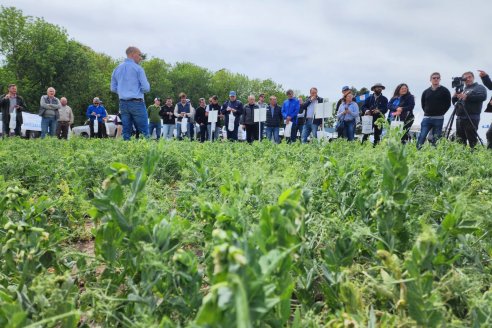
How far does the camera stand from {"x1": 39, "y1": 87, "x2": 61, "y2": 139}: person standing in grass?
1377cm

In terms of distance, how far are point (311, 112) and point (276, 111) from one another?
5.14 feet

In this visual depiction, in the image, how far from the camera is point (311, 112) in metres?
13.6

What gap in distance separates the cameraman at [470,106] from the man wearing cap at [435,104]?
0.32 m

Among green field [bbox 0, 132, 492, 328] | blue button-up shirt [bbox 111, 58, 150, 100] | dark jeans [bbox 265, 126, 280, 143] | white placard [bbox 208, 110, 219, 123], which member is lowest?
green field [bbox 0, 132, 492, 328]

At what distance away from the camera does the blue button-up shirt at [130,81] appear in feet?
28.2

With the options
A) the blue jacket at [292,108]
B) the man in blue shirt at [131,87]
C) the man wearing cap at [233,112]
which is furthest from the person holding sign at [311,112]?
the man in blue shirt at [131,87]

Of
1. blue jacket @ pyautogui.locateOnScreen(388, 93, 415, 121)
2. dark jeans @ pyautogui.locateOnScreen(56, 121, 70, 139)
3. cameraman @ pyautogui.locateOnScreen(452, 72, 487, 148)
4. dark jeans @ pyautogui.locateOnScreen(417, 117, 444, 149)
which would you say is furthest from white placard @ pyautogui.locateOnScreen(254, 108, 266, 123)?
dark jeans @ pyautogui.locateOnScreen(56, 121, 70, 139)

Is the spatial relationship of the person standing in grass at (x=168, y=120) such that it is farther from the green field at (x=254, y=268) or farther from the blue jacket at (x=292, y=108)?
the green field at (x=254, y=268)

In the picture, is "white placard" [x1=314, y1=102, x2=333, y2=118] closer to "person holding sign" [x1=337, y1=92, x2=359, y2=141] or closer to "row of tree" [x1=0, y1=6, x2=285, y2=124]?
"person holding sign" [x1=337, y1=92, x2=359, y2=141]

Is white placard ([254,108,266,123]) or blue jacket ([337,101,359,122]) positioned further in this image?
white placard ([254,108,266,123])

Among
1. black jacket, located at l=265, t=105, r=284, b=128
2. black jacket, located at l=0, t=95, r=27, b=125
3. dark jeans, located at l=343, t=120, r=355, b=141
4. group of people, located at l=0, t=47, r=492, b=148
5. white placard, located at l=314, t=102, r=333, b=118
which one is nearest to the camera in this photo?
group of people, located at l=0, t=47, r=492, b=148

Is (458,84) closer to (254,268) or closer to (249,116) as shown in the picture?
(249,116)

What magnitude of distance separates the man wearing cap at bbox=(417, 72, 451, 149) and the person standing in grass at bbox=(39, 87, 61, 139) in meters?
10.7

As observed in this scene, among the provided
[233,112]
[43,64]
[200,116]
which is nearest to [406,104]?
[233,112]
